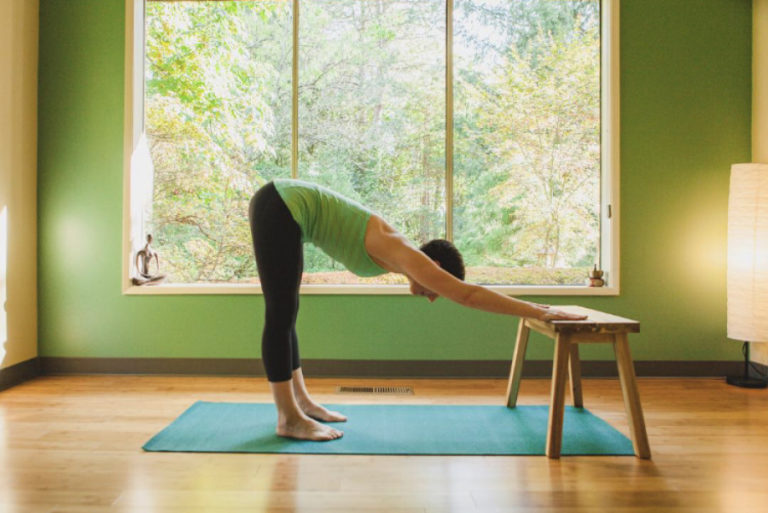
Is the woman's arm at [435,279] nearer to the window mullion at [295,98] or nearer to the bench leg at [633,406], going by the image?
the bench leg at [633,406]

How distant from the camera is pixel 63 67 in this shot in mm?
3543

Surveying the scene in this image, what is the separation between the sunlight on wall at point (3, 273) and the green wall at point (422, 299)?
323 mm

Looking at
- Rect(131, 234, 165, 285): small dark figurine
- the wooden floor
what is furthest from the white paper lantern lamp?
Rect(131, 234, 165, 285): small dark figurine

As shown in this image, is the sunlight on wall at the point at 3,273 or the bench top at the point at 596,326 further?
the sunlight on wall at the point at 3,273

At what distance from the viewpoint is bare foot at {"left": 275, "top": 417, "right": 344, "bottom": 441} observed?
2254 mm

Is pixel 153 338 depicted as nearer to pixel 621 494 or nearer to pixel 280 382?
pixel 280 382

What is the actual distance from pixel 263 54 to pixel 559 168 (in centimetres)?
207

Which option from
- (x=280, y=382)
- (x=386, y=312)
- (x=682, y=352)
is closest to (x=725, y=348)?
(x=682, y=352)

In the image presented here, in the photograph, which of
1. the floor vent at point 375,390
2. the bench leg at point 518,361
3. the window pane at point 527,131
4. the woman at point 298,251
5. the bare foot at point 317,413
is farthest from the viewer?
the window pane at point 527,131

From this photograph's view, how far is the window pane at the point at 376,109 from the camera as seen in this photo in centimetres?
362

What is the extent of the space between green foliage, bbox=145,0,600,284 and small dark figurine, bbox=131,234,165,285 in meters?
0.28

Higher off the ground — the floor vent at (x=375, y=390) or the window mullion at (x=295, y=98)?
the window mullion at (x=295, y=98)

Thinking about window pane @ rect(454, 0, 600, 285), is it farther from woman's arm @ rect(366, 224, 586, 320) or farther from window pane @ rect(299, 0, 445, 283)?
woman's arm @ rect(366, 224, 586, 320)

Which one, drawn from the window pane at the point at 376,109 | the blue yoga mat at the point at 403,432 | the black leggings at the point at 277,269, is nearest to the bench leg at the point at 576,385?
the blue yoga mat at the point at 403,432
